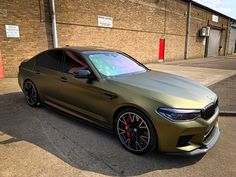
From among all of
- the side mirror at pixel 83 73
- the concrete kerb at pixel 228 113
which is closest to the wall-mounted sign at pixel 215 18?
the concrete kerb at pixel 228 113

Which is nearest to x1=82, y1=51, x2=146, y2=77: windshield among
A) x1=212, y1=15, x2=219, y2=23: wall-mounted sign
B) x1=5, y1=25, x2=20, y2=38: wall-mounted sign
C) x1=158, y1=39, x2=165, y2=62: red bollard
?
x1=5, y1=25, x2=20, y2=38: wall-mounted sign

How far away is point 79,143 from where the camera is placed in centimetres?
336

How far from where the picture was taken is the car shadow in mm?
2793

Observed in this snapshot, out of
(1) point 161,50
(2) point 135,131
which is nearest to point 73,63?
(2) point 135,131

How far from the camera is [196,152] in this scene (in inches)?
107

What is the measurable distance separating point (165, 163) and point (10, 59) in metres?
7.85

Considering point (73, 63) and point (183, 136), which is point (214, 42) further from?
point (183, 136)

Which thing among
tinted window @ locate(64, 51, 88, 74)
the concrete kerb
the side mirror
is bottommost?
the concrete kerb

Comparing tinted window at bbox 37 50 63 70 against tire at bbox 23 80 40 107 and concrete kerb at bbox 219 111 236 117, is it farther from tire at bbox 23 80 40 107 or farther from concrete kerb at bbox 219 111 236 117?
concrete kerb at bbox 219 111 236 117

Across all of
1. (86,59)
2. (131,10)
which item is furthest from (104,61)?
(131,10)

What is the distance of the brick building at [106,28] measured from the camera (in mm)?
8609

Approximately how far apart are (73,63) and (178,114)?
7.17ft

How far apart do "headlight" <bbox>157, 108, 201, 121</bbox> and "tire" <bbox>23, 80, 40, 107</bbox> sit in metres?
3.21

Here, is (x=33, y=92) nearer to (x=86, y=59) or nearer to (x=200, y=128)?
(x=86, y=59)
